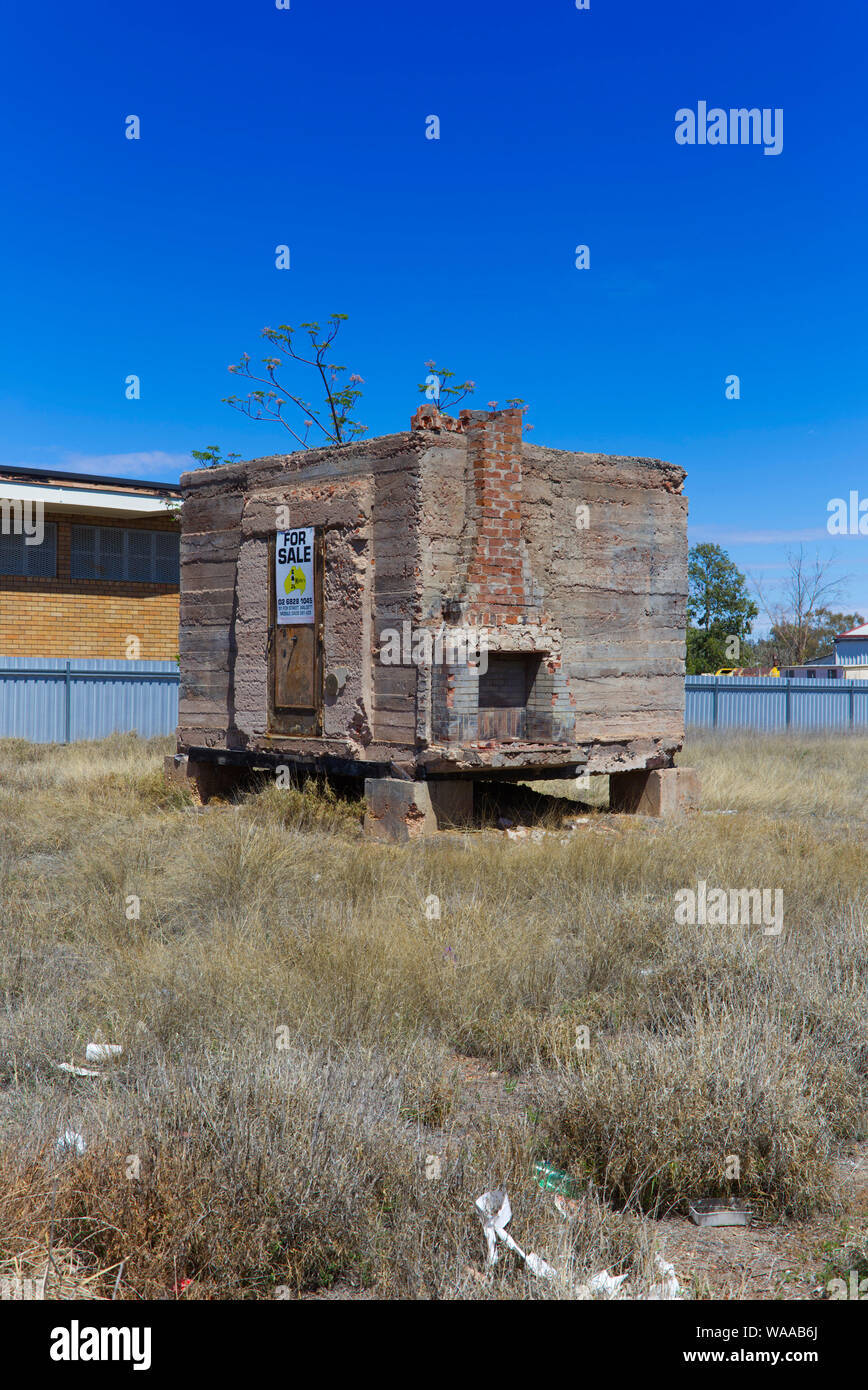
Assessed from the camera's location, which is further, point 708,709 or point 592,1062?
point 708,709

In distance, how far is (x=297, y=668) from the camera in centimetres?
1162

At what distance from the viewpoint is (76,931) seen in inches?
274

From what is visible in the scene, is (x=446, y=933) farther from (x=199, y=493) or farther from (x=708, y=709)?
(x=708, y=709)

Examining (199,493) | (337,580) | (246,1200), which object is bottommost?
(246,1200)

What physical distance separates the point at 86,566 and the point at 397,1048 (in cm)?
2108

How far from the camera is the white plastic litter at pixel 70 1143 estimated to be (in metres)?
3.68

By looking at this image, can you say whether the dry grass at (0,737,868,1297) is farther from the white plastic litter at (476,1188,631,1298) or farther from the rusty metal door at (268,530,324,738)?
the rusty metal door at (268,530,324,738)

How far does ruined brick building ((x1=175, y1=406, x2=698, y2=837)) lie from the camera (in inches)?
410

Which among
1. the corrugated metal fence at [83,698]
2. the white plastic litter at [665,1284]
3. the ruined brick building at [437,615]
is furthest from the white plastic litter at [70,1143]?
the corrugated metal fence at [83,698]

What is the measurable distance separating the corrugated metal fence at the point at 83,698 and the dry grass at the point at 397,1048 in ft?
43.0

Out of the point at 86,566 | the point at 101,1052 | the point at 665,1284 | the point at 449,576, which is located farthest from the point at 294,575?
the point at 86,566

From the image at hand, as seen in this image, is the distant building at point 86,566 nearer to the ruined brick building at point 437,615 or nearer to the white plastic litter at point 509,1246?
the ruined brick building at point 437,615
